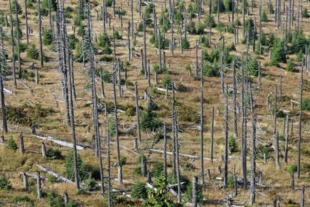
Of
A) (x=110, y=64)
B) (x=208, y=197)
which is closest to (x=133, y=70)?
(x=110, y=64)

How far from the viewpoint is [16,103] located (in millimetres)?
54906

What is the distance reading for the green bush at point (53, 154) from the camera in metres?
44.6

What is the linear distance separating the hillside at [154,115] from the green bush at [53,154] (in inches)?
Result: 4.2

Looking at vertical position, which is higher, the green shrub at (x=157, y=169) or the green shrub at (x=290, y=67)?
the green shrub at (x=290, y=67)

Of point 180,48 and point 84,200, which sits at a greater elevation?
point 180,48

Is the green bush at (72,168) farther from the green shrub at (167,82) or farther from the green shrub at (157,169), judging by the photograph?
the green shrub at (167,82)

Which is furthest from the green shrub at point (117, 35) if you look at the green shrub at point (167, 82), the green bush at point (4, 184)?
the green bush at point (4, 184)

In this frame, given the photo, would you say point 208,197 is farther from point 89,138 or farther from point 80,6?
point 80,6

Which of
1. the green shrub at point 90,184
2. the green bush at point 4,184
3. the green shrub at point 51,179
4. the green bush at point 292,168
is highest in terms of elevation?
the green bush at point 4,184

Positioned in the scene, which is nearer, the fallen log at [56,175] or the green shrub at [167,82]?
the fallen log at [56,175]

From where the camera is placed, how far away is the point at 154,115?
177 feet

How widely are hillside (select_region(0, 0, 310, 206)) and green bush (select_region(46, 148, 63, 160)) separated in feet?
0.35

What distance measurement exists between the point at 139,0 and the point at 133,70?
32452mm

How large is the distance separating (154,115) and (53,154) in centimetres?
1223
